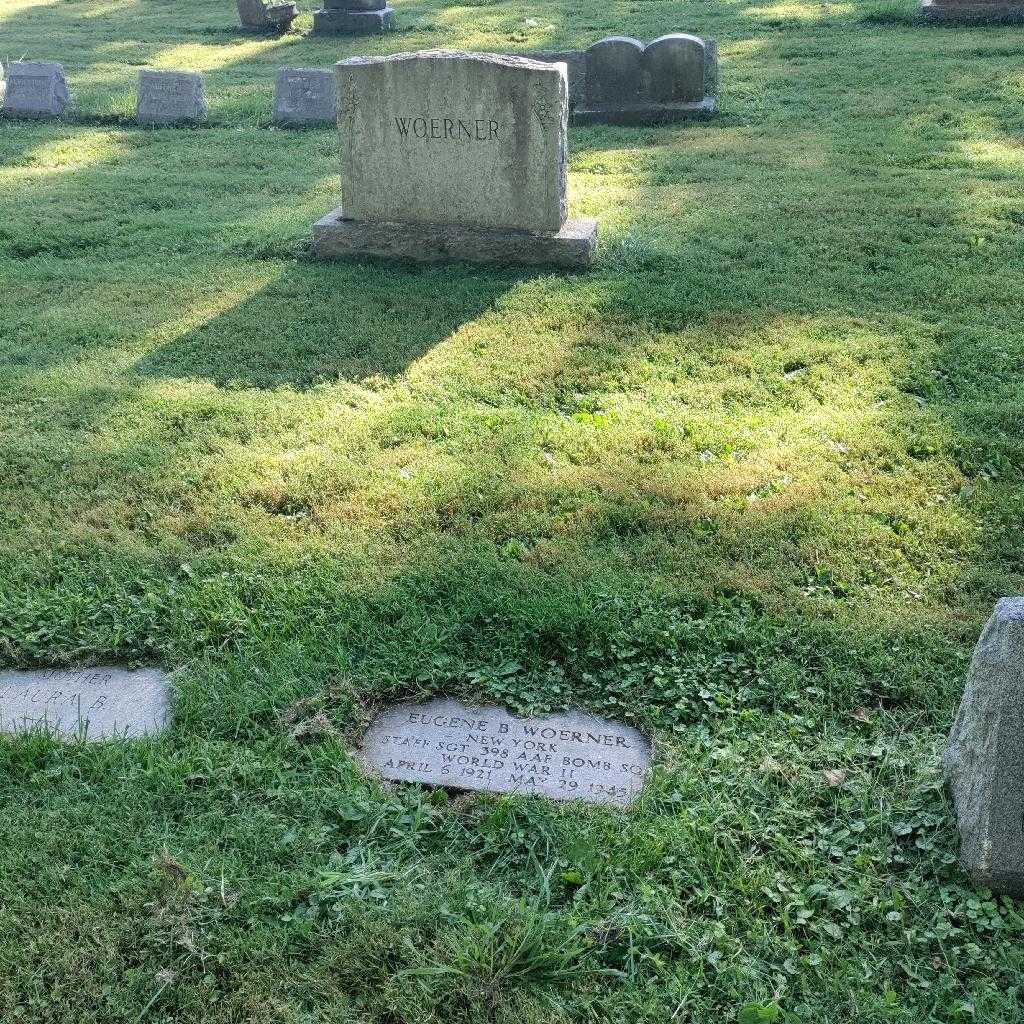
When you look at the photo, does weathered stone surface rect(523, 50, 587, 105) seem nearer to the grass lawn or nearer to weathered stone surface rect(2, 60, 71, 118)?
the grass lawn

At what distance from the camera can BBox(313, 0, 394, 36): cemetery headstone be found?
15859 mm

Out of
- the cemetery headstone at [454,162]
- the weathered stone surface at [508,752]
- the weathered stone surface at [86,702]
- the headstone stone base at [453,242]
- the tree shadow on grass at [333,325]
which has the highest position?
the cemetery headstone at [454,162]

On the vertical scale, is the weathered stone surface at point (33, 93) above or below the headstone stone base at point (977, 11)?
below

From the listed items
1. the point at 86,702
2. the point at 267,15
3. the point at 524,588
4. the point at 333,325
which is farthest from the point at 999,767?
the point at 267,15

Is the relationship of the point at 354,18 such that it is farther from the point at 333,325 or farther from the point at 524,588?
the point at 524,588

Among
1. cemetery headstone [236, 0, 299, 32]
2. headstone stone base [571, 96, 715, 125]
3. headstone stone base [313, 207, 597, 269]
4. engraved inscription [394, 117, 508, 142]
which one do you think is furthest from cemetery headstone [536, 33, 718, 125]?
cemetery headstone [236, 0, 299, 32]

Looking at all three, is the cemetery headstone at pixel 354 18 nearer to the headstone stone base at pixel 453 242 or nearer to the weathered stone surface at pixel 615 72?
the weathered stone surface at pixel 615 72

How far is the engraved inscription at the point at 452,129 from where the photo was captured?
22.9 feet

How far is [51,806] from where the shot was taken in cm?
317

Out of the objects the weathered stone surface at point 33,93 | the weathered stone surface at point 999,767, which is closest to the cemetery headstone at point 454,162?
the weathered stone surface at point 999,767

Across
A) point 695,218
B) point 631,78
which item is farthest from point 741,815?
point 631,78

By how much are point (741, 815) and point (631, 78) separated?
950 cm

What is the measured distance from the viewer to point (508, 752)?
335 cm

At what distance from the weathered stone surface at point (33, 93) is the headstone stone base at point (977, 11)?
11152 mm
